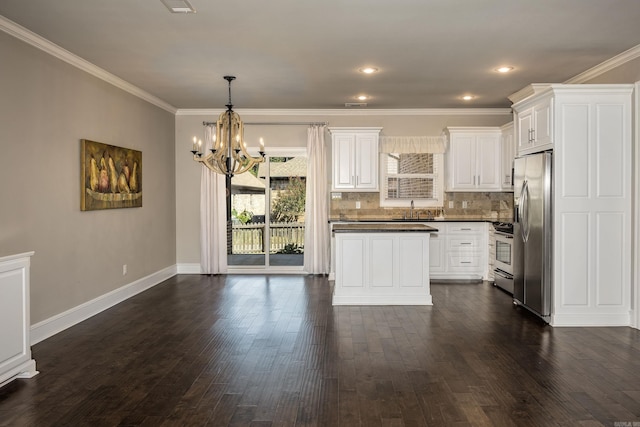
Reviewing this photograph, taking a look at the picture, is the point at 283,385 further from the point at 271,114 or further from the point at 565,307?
the point at 271,114

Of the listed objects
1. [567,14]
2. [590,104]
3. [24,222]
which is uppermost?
[567,14]

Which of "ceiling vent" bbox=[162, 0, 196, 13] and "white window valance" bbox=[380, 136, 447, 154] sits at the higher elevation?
"ceiling vent" bbox=[162, 0, 196, 13]

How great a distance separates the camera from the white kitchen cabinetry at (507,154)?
7.67 m

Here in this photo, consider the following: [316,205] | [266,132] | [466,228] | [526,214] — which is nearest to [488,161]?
[466,228]

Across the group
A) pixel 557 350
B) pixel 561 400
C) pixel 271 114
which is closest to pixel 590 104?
pixel 557 350

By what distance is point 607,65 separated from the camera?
18.1 ft

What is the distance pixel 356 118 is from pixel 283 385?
5.81 metres

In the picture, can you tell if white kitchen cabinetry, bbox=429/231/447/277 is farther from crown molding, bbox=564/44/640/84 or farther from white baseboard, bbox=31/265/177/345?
white baseboard, bbox=31/265/177/345

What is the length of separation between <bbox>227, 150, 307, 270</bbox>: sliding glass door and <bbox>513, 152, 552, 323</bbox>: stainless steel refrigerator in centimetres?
391

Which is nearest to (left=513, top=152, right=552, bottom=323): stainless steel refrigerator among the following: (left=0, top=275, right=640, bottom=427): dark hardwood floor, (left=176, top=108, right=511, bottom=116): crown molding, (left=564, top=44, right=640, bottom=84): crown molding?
(left=0, top=275, right=640, bottom=427): dark hardwood floor

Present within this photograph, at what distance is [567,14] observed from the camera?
4.03 m

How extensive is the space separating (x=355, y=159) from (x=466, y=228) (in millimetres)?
2057

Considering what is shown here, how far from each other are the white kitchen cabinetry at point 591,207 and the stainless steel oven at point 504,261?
161 centimetres

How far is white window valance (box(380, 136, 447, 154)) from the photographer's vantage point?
8453 millimetres
